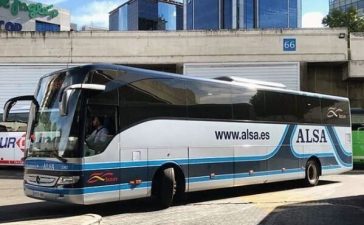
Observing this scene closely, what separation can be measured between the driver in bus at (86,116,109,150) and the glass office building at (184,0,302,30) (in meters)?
69.3

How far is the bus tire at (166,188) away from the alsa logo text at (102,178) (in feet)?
4.88

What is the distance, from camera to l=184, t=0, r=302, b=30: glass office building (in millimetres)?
80581

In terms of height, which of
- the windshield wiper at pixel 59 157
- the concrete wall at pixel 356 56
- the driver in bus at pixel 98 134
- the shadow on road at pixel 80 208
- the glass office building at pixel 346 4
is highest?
the glass office building at pixel 346 4

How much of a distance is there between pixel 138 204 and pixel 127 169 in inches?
88.0

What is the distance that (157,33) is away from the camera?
115 feet

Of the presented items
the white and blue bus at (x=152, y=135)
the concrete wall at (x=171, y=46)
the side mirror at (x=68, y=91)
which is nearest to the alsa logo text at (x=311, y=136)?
the white and blue bus at (x=152, y=135)

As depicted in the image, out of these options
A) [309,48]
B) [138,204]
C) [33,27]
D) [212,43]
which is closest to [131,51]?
[212,43]

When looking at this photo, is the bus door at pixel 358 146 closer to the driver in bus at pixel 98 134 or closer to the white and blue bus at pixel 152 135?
the white and blue bus at pixel 152 135

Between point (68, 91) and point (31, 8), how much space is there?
253ft

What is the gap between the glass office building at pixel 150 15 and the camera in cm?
10706

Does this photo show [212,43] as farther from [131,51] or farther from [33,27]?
[33,27]

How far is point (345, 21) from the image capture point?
55875 mm

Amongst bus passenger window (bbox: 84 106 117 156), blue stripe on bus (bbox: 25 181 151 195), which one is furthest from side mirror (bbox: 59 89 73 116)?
blue stripe on bus (bbox: 25 181 151 195)

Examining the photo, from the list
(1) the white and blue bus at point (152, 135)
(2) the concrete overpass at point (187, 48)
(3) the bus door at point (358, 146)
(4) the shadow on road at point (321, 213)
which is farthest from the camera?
(2) the concrete overpass at point (187, 48)
